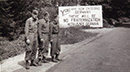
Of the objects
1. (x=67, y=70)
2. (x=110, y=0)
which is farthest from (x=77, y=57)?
(x=110, y=0)

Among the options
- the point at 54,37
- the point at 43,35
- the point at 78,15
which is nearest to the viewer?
the point at 43,35

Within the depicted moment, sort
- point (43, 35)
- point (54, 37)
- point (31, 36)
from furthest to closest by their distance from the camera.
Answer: point (54, 37) < point (43, 35) < point (31, 36)

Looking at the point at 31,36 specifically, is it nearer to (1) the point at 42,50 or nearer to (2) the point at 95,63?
(1) the point at 42,50

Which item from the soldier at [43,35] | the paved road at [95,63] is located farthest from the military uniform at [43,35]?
the paved road at [95,63]

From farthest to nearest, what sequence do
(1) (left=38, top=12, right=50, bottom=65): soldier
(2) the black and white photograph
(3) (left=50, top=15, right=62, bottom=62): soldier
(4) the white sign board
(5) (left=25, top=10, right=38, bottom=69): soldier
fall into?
(4) the white sign board, (3) (left=50, top=15, right=62, bottom=62): soldier, (1) (left=38, top=12, right=50, bottom=65): soldier, (2) the black and white photograph, (5) (left=25, top=10, right=38, bottom=69): soldier

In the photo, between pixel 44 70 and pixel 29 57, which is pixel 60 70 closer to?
pixel 44 70

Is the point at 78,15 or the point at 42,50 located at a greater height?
the point at 42,50

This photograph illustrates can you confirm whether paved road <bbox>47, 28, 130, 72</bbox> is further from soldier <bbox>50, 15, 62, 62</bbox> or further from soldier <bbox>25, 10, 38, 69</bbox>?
soldier <bbox>25, 10, 38, 69</bbox>

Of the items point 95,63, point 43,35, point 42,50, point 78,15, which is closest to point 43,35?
point 43,35

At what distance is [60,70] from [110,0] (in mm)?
20547

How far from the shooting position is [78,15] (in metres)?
23.4

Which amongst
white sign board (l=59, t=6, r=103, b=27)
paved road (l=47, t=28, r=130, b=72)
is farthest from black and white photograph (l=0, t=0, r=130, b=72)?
white sign board (l=59, t=6, r=103, b=27)

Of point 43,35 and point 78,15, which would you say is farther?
point 78,15

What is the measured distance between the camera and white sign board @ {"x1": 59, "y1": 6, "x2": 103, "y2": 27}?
2334 cm
